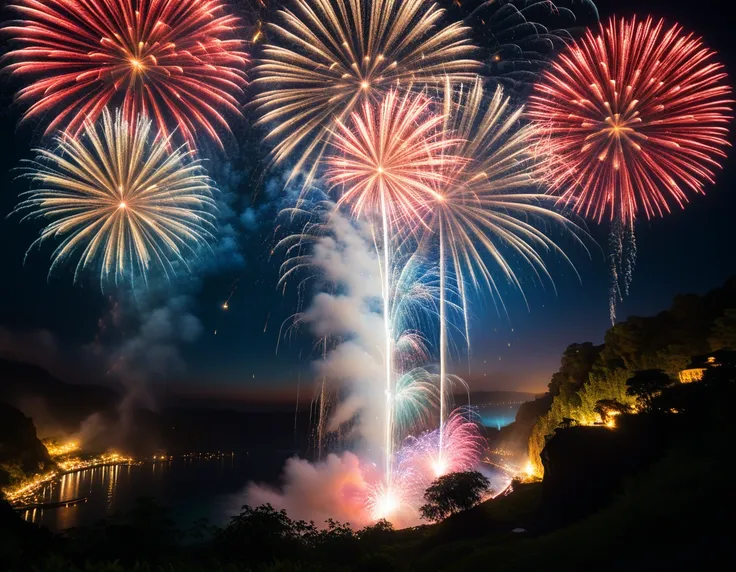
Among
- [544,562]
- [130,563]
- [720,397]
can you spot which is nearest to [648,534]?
[544,562]

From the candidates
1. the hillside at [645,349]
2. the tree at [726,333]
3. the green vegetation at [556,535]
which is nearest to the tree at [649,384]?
the hillside at [645,349]

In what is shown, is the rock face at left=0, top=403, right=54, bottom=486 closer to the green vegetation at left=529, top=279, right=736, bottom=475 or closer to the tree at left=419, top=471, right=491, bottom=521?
the tree at left=419, top=471, right=491, bottom=521

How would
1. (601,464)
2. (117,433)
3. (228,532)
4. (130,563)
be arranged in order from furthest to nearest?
(117,433) → (601,464) → (228,532) → (130,563)

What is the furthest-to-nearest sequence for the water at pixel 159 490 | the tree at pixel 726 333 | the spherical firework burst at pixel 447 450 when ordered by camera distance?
the water at pixel 159 490 < the spherical firework burst at pixel 447 450 < the tree at pixel 726 333

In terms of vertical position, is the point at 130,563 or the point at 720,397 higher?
the point at 720,397

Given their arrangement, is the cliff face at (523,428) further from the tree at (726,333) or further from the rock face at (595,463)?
the rock face at (595,463)

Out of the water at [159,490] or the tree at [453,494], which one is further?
the water at [159,490]

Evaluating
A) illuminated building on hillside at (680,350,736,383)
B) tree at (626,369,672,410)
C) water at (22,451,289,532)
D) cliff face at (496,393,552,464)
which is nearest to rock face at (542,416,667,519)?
tree at (626,369,672,410)

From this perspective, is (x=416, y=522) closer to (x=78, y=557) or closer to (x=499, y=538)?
(x=499, y=538)
